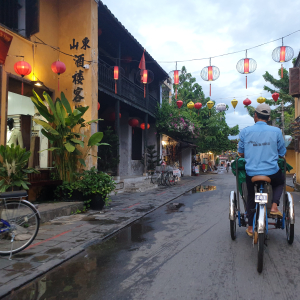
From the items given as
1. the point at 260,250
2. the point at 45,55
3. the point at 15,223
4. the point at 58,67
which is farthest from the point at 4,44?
the point at 260,250

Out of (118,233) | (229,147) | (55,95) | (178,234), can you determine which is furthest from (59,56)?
(229,147)

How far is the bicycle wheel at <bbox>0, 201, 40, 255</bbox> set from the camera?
4070 millimetres

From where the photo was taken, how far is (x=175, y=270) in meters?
3.51

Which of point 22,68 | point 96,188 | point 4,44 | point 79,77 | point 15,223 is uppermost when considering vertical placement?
point 4,44

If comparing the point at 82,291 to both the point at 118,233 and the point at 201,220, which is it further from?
the point at 201,220

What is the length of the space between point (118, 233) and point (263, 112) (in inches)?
133

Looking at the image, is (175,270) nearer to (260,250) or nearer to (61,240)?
(260,250)

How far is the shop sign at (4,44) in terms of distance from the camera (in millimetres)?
6773

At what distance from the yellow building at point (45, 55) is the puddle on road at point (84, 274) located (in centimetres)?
425

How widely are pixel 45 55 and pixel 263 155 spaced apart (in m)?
7.22

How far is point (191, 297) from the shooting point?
279 cm

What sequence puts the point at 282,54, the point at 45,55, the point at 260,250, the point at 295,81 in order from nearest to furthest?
the point at 260,250, the point at 45,55, the point at 282,54, the point at 295,81

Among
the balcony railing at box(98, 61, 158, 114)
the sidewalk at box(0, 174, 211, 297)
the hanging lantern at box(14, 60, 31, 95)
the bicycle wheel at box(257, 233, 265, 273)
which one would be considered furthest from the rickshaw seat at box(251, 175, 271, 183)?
the balcony railing at box(98, 61, 158, 114)

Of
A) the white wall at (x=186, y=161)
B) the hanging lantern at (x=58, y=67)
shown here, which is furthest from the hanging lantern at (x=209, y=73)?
the white wall at (x=186, y=161)
